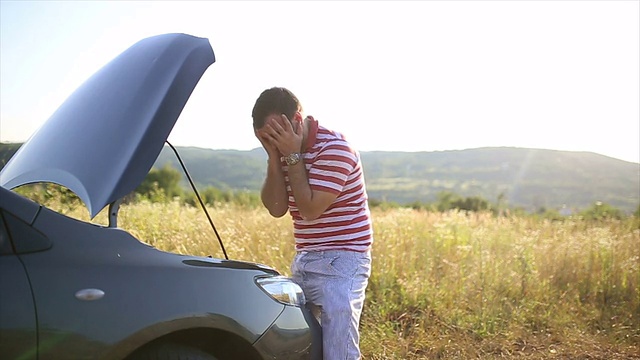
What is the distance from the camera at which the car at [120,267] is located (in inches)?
82.6

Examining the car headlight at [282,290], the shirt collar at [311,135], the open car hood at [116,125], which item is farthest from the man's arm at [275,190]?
the open car hood at [116,125]

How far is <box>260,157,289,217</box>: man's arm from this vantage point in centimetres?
339

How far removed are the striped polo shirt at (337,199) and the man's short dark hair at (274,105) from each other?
19 cm

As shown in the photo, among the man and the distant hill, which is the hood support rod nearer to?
the man

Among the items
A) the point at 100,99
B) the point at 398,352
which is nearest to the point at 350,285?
the point at 100,99

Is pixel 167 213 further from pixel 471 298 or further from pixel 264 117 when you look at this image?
pixel 264 117

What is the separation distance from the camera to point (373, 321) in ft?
18.0

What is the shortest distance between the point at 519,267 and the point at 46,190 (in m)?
4.83

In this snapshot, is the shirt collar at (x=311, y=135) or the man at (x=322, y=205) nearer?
the man at (x=322, y=205)

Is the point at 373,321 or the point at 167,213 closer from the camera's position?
the point at 373,321

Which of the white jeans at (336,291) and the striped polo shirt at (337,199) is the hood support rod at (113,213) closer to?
the striped polo shirt at (337,199)

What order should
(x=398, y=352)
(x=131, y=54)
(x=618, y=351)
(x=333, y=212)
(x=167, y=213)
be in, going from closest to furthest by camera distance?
1. (x=131, y=54)
2. (x=333, y=212)
3. (x=398, y=352)
4. (x=618, y=351)
5. (x=167, y=213)

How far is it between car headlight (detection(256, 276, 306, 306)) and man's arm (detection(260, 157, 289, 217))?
1.85 ft

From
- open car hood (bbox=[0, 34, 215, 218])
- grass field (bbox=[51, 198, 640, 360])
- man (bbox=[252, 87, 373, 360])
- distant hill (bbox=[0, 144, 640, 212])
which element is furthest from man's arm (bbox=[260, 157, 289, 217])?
distant hill (bbox=[0, 144, 640, 212])
